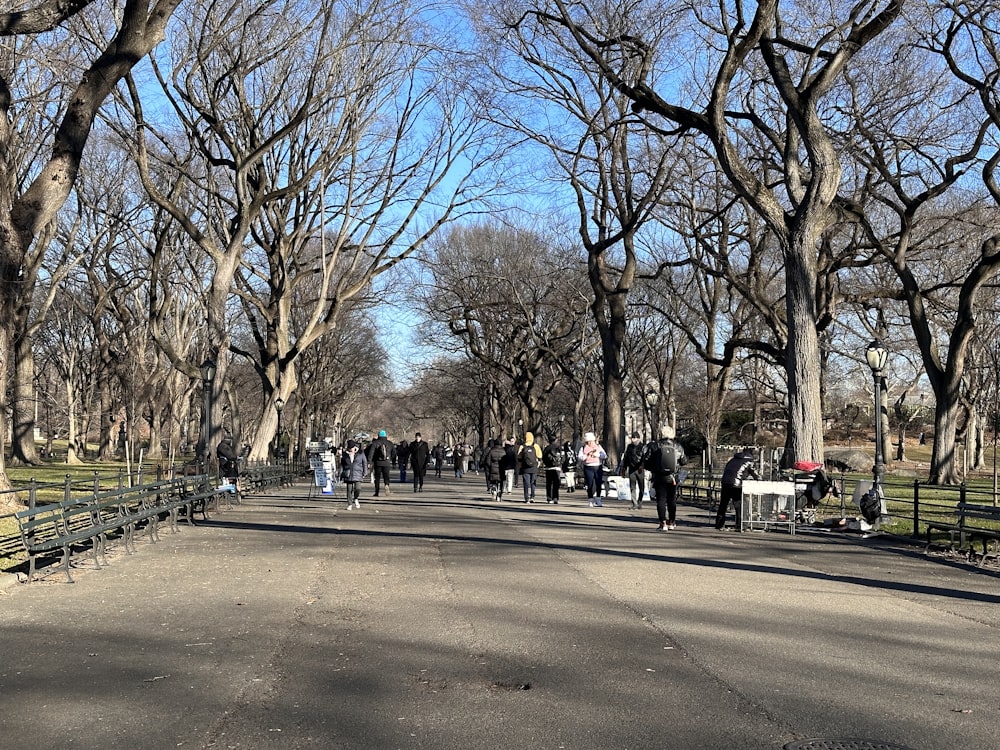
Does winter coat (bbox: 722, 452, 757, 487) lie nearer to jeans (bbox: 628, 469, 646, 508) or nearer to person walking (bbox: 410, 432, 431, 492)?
jeans (bbox: 628, 469, 646, 508)

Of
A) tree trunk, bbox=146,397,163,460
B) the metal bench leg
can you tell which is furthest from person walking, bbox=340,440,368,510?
tree trunk, bbox=146,397,163,460

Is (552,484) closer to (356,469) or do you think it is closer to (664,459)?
(356,469)

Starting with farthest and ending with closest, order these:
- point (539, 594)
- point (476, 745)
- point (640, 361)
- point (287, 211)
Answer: point (640, 361) → point (287, 211) → point (539, 594) → point (476, 745)

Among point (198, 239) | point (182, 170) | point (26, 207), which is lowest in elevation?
point (26, 207)

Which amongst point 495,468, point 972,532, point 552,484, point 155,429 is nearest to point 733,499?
point 972,532

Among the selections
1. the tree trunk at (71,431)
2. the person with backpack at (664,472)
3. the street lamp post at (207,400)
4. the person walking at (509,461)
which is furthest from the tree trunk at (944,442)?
the tree trunk at (71,431)

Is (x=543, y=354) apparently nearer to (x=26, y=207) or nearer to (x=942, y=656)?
(x=26, y=207)

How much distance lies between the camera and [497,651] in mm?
7879

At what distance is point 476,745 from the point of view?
5523 mm

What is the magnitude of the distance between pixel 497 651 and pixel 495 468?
70.5 ft

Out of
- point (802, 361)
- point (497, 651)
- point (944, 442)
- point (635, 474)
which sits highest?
point (802, 361)

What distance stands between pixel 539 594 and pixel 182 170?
817 inches

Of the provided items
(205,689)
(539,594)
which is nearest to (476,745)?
(205,689)

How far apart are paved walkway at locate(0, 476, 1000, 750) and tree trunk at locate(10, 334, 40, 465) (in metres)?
28.9
